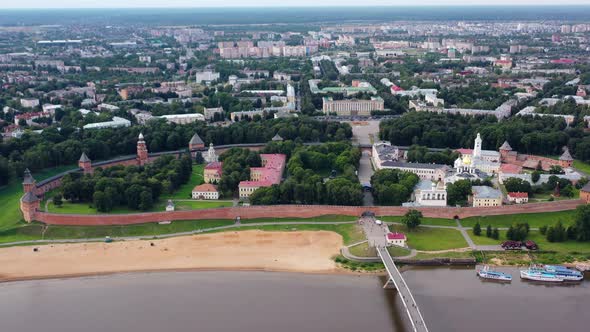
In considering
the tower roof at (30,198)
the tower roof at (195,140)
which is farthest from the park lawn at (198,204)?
the tower roof at (195,140)

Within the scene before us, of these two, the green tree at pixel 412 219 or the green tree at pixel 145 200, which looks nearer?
the green tree at pixel 412 219

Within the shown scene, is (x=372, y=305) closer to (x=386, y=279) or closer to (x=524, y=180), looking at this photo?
(x=386, y=279)

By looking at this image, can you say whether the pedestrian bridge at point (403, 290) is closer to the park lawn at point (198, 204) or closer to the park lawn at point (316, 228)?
the park lawn at point (316, 228)

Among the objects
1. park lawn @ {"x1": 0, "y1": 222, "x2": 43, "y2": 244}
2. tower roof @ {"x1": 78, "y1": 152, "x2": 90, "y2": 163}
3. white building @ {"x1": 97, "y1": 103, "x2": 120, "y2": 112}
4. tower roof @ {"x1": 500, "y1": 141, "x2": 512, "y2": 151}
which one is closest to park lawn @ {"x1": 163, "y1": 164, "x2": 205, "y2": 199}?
tower roof @ {"x1": 78, "y1": 152, "x2": 90, "y2": 163}

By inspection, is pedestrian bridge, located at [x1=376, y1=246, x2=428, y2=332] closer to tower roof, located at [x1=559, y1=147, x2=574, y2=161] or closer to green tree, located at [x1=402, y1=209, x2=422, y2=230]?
green tree, located at [x1=402, y1=209, x2=422, y2=230]

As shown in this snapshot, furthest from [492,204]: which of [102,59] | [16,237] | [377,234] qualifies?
[102,59]
